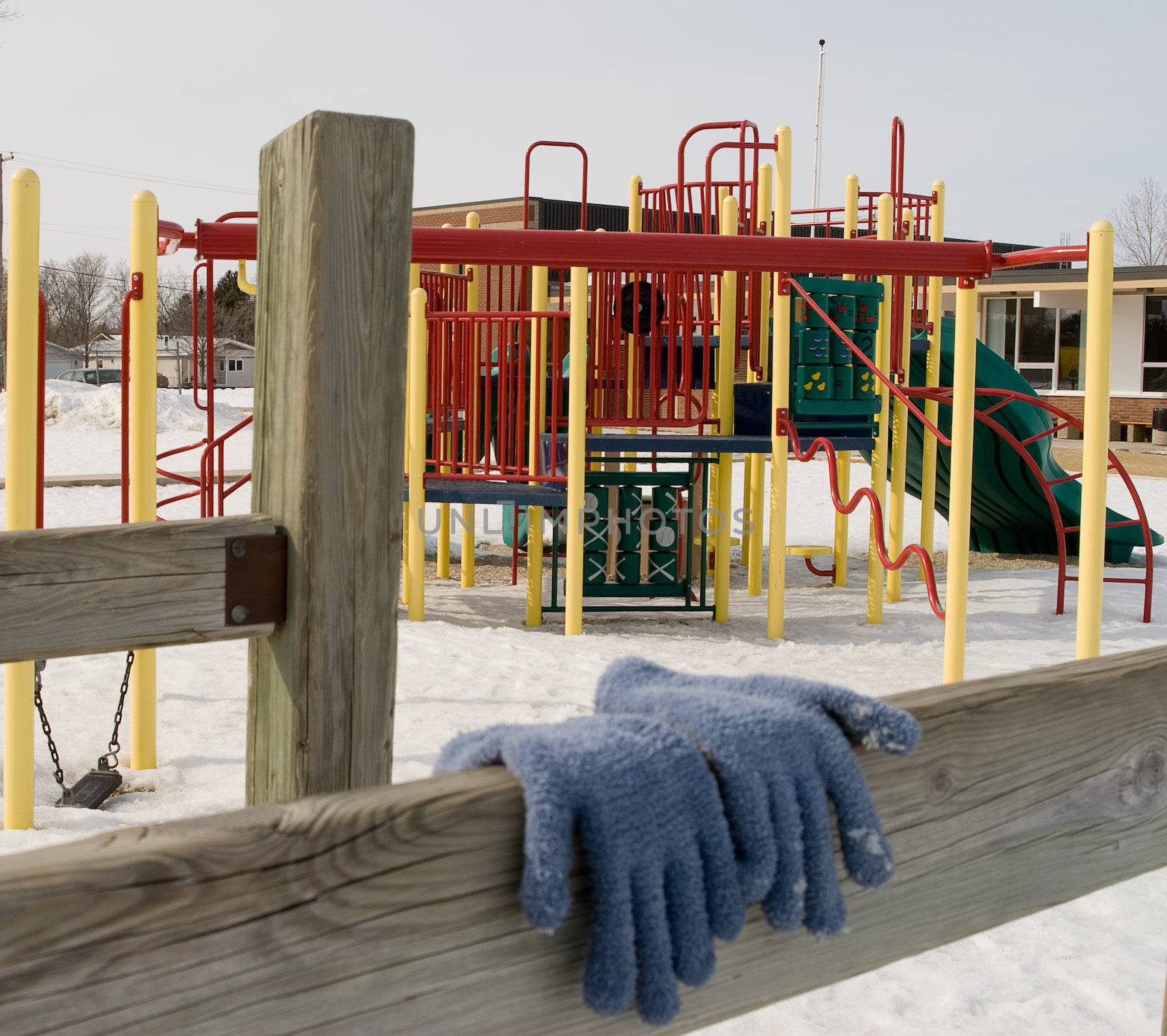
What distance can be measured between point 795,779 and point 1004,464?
9.76 m

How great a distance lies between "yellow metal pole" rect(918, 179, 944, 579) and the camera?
8773 mm

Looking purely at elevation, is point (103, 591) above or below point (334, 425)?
below

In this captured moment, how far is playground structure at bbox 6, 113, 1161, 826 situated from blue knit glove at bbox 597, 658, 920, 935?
353 cm

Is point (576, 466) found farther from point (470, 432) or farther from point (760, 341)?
point (760, 341)

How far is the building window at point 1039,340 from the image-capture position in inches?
Result: 1035

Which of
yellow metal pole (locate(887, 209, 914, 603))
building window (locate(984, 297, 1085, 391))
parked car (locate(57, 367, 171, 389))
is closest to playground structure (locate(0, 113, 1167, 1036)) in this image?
yellow metal pole (locate(887, 209, 914, 603))

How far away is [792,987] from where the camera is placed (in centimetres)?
137

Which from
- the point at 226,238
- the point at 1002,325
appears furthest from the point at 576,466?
the point at 1002,325

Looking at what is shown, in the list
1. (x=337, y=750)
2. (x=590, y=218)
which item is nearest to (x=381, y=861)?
(x=337, y=750)

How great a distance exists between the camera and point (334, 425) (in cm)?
150

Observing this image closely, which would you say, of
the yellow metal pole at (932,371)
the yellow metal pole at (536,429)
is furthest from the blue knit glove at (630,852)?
the yellow metal pole at (932,371)

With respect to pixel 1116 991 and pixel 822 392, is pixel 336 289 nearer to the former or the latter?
pixel 1116 991

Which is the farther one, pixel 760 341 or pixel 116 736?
pixel 760 341

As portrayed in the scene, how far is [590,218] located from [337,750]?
41.3 meters
